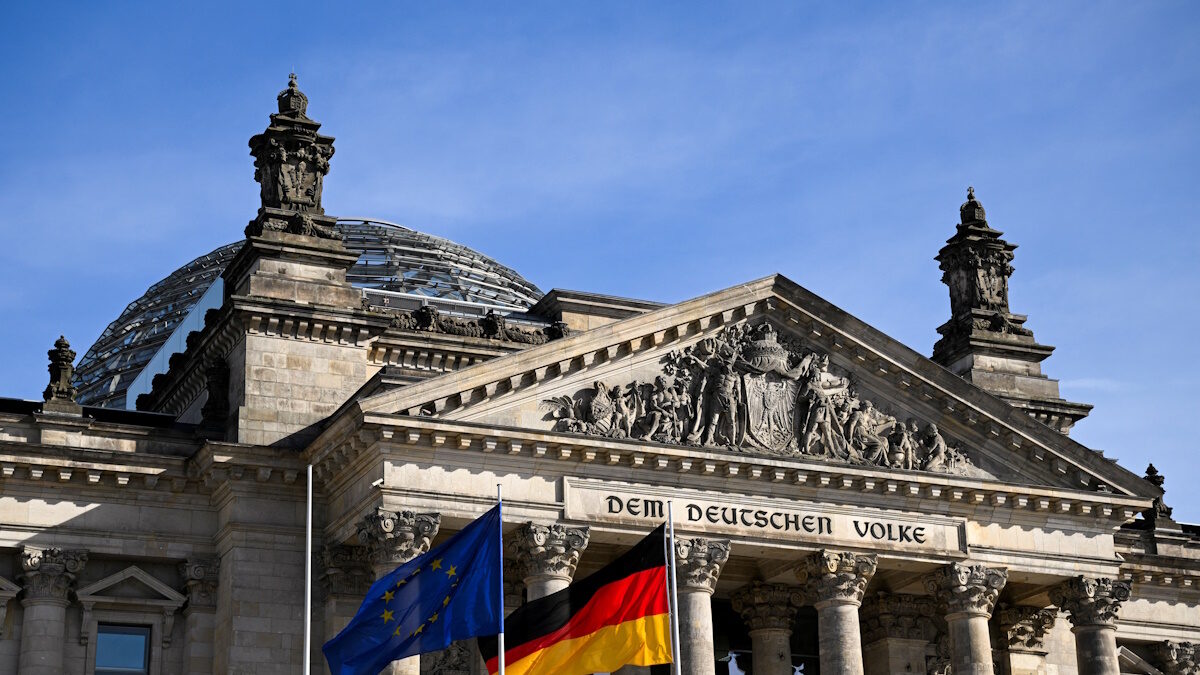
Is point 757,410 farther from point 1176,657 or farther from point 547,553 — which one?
point 1176,657

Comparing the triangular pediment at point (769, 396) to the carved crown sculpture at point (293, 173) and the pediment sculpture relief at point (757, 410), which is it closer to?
the pediment sculpture relief at point (757, 410)

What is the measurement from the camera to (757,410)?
46344 mm

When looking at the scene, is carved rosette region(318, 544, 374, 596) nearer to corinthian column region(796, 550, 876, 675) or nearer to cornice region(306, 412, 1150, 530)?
cornice region(306, 412, 1150, 530)

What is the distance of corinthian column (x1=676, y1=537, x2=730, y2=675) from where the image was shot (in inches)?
1711

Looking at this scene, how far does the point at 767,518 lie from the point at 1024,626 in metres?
9.64

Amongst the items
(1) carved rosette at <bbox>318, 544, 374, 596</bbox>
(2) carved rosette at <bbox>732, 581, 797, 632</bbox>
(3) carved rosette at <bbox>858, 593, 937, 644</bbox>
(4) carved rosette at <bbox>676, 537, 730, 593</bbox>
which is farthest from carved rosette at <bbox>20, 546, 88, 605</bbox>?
(3) carved rosette at <bbox>858, 593, 937, 644</bbox>

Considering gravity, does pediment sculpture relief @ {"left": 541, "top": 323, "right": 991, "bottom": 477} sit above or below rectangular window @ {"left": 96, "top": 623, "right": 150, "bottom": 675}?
above

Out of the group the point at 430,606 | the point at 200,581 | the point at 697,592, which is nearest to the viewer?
the point at 430,606

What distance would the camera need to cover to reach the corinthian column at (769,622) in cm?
4828

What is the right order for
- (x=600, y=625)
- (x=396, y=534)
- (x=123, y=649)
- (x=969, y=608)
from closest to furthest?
(x=600, y=625)
(x=396, y=534)
(x=123, y=649)
(x=969, y=608)

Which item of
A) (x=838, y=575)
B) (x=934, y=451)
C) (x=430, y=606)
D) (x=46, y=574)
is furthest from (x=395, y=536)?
(x=934, y=451)

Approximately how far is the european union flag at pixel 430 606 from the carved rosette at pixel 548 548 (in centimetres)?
661

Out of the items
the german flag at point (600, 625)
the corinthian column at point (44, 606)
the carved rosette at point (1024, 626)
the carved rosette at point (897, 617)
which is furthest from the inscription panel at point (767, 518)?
the corinthian column at point (44, 606)

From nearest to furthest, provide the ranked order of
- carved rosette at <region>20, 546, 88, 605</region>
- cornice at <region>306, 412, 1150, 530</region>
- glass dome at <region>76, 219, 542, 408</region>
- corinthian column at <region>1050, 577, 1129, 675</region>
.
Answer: cornice at <region>306, 412, 1150, 530</region> < carved rosette at <region>20, 546, 88, 605</region> < corinthian column at <region>1050, 577, 1129, 675</region> < glass dome at <region>76, 219, 542, 408</region>
